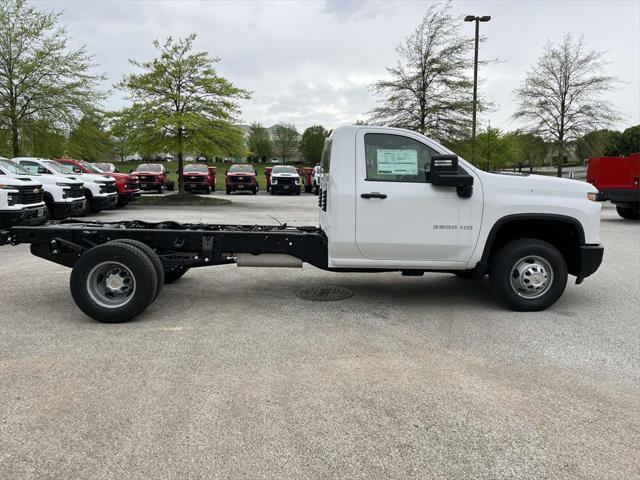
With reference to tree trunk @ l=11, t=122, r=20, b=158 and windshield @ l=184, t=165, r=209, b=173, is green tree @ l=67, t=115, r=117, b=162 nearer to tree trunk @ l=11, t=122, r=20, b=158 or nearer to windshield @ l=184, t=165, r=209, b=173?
tree trunk @ l=11, t=122, r=20, b=158

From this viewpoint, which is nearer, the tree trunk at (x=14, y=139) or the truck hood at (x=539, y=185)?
the truck hood at (x=539, y=185)

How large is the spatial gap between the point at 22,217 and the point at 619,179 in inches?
610

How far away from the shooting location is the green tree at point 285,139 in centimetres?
9306

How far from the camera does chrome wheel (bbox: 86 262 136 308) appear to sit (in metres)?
5.08

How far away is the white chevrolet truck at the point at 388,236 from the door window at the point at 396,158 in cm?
1

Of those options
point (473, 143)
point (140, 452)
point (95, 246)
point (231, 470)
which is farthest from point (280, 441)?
point (473, 143)

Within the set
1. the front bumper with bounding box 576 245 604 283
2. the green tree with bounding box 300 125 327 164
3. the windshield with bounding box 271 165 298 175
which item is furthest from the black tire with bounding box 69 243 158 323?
the green tree with bounding box 300 125 327 164

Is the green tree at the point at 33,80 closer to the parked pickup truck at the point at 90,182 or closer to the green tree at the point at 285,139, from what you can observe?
the parked pickup truck at the point at 90,182

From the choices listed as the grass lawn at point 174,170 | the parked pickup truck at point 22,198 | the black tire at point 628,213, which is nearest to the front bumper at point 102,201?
the parked pickup truck at point 22,198

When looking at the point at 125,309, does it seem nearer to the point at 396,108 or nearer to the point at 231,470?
the point at 231,470

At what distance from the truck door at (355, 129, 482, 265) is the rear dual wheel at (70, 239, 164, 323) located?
218cm

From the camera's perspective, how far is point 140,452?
2.83 m

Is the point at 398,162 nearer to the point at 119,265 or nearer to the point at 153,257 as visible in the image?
the point at 153,257

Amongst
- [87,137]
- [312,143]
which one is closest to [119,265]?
[87,137]
